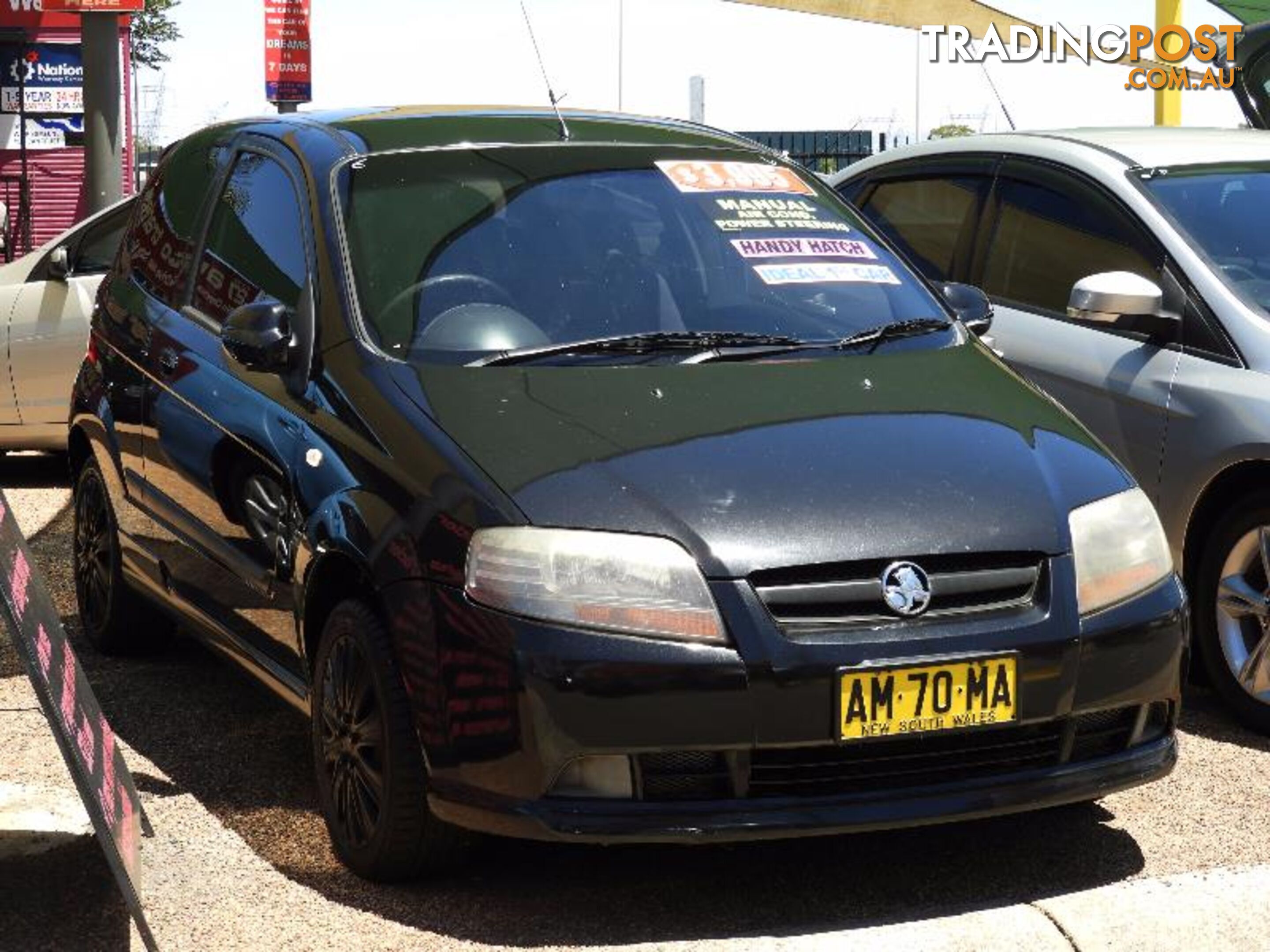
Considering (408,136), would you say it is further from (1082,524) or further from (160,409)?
(1082,524)

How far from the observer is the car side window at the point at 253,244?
5371mm

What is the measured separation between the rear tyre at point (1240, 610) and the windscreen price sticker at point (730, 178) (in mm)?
1445

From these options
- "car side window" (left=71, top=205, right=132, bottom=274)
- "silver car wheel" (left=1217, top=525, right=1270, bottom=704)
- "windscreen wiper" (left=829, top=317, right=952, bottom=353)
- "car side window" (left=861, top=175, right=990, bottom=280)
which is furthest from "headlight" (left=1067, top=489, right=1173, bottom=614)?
"car side window" (left=71, top=205, right=132, bottom=274)

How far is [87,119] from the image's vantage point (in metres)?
15.4

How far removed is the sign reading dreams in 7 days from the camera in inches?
153

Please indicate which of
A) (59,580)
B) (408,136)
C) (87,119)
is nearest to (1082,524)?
(408,136)

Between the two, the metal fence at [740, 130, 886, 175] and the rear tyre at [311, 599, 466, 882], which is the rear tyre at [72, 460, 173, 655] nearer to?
the rear tyre at [311, 599, 466, 882]

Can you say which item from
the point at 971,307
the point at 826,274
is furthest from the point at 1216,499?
the point at 826,274

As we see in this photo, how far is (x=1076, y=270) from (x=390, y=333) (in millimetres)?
2686

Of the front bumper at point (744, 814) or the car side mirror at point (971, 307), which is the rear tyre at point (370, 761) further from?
the car side mirror at point (971, 307)

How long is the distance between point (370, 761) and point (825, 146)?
28455 mm

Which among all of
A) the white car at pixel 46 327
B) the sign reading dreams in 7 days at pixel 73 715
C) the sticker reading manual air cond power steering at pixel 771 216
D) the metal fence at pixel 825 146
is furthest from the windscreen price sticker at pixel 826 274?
the metal fence at pixel 825 146

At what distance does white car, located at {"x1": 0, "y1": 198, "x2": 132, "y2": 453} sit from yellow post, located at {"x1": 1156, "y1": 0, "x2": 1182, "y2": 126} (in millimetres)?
12604

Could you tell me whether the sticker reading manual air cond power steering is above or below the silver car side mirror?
above
